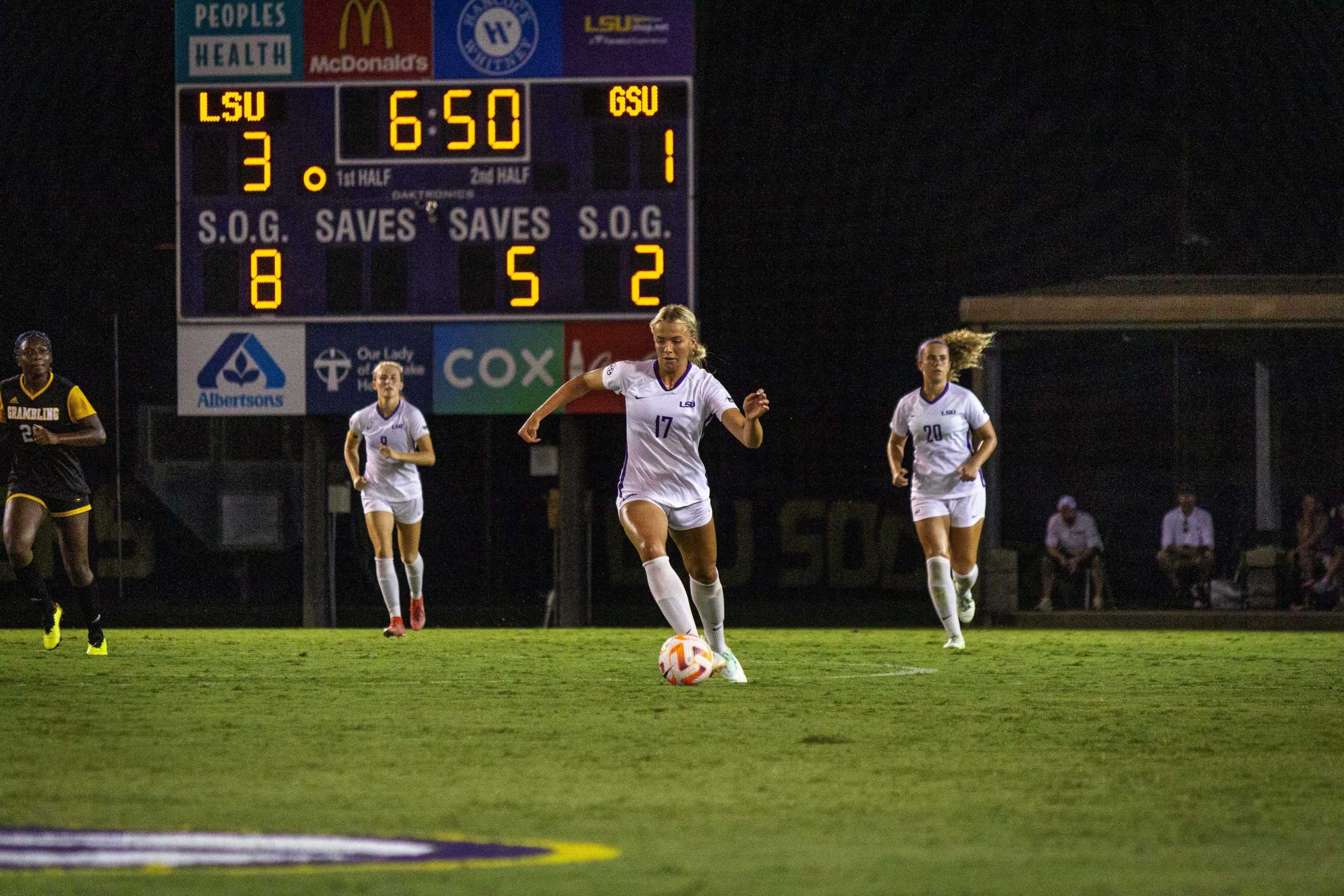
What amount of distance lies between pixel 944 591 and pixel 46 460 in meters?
5.77

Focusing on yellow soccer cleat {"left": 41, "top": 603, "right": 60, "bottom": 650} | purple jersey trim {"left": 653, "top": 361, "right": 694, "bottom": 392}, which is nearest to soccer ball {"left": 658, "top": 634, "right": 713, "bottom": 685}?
purple jersey trim {"left": 653, "top": 361, "right": 694, "bottom": 392}

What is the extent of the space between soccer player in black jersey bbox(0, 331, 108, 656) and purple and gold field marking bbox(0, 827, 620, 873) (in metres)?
7.17

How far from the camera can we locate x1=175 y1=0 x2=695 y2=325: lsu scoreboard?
53.2ft

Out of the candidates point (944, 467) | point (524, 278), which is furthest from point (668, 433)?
point (524, 278)

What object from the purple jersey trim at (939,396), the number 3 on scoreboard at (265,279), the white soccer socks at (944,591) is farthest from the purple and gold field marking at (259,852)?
the number 3 on scoreboard at (265,279)

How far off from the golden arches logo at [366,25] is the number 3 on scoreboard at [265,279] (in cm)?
184

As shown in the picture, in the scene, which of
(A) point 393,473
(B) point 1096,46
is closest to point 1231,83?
(B) point 1096,46

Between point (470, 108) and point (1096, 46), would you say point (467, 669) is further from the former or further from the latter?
point (1096, 46)

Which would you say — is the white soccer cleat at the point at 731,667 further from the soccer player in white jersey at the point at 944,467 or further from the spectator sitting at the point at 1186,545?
the spectator sitting at the point at 1186,545

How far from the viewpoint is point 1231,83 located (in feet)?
93.9

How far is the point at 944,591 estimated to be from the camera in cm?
1290

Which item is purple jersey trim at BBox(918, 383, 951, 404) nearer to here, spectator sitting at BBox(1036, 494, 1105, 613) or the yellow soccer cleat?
the yellow soccer cleat

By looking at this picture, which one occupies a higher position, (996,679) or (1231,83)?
(1231,83)

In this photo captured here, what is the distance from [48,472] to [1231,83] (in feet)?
69.9
